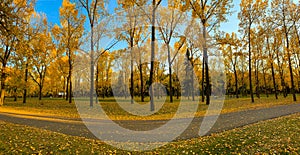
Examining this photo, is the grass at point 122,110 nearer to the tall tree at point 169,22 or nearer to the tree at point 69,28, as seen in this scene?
the tree at point 69,28

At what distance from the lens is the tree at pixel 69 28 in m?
24.1

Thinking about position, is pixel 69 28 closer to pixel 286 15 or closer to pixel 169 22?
pixel 169 22

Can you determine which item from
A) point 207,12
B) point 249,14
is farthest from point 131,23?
point 249,14

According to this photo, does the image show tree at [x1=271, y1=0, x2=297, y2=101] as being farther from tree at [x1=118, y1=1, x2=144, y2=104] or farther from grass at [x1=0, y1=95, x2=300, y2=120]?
tree at [x1=118, y1=1, x2=144, y2=104]

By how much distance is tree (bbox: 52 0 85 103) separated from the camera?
24.1m

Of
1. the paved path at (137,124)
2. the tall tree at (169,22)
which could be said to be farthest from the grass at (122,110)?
the tall tree at (169,22)

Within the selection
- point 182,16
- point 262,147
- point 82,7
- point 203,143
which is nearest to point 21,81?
point 82,7

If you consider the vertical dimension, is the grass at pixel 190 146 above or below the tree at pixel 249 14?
below

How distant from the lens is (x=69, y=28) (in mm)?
24734

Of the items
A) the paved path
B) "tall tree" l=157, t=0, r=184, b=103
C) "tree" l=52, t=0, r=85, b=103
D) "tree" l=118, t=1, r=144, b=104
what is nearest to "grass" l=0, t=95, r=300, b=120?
the paved path

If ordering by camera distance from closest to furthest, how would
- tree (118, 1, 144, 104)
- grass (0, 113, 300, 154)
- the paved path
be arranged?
grass (0, 113, 300, 154), the paved path, tree (118, 1, 144, 104)

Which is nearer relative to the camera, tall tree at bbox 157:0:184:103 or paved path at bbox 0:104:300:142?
paved path at bbox 0:104:300:142

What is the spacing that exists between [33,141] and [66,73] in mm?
22467

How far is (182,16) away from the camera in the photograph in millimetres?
22781
